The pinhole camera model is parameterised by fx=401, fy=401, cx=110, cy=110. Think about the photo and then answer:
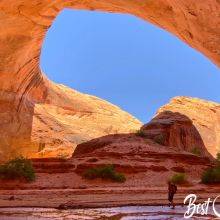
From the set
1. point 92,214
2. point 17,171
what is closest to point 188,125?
point 17,171

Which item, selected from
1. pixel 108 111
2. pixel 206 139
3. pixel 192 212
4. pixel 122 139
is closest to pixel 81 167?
pixel 122 139

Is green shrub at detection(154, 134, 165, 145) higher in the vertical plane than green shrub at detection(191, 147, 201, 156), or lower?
higher

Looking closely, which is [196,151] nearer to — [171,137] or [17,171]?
[171,137]

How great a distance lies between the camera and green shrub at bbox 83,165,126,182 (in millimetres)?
15664

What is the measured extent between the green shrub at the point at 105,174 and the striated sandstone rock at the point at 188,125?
8.99 metres

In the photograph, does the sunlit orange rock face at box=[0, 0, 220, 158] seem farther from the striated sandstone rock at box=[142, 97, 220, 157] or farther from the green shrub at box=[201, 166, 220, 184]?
the striated sandstone rock at box=[142, 97, 220, 157]

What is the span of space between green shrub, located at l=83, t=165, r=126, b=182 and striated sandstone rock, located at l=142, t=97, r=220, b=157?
899 cm

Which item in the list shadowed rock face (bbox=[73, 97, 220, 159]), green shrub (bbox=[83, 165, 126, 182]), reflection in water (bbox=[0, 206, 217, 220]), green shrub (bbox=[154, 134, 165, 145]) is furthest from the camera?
green shrub (bbox=[154, 134, 165, 145])

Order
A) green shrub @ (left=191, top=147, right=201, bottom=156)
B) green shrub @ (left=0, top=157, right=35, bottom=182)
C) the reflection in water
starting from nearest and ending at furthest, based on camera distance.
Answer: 1. the reflection in water
2. green shrub @ (left=0, top=157, right=35, bottom=182)
3. green shrub @ (left=191, top=147, right=201, bottom=156)

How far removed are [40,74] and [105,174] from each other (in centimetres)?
1331

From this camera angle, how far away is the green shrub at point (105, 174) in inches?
617

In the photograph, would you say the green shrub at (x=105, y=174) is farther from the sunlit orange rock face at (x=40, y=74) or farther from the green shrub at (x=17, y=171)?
the sunlit orange rock face at (x=40, y=74)

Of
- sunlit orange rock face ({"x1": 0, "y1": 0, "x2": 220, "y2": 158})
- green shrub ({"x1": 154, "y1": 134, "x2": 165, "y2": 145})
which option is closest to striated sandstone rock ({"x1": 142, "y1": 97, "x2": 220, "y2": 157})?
green shrub ({"x1": 154, "y1": 134, "x2": 165, "y2": 145})

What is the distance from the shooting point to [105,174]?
619 inches
